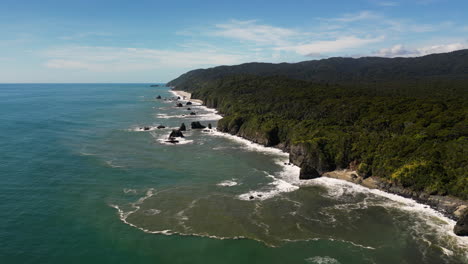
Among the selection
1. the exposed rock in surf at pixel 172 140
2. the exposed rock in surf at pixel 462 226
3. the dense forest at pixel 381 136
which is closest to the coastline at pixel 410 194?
the exposed rock in surf at pixel 462 226

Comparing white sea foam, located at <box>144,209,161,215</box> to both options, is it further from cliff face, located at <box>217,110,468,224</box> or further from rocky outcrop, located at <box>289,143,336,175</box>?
rocky outcrop, located at <box>289,143,336,175</box>

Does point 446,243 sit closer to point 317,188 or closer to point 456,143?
point 317,188

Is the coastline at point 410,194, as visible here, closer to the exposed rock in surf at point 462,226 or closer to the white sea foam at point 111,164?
the exposed rock in surf at point 462,226

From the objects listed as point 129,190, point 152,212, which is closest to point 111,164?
point 129,190

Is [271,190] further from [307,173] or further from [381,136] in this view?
[381,136]

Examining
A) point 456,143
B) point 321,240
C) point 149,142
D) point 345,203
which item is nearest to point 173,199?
point 321,240
